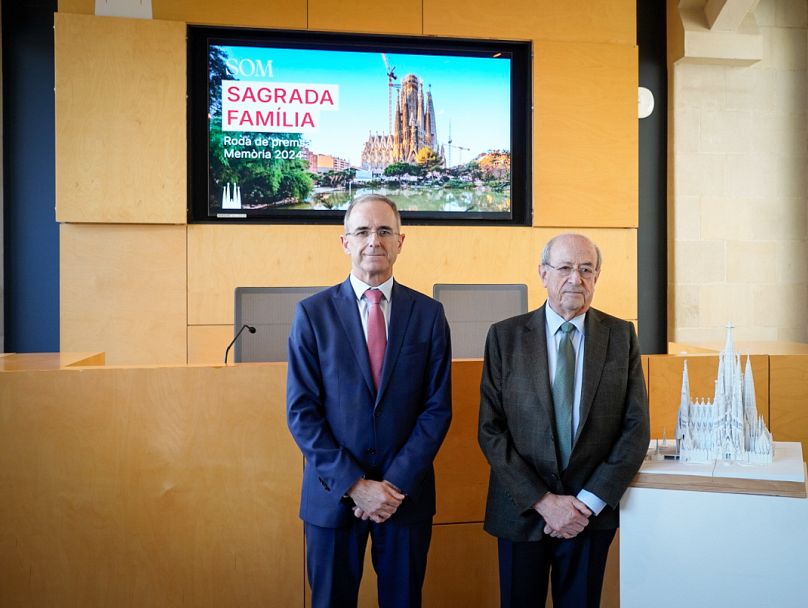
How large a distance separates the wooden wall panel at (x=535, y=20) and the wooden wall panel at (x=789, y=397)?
9.30 ft

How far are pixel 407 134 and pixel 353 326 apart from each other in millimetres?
2964

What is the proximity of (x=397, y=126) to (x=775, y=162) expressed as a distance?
108 inches

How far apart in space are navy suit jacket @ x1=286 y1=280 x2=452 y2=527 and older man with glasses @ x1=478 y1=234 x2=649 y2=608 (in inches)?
7.0

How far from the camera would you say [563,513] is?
186cm

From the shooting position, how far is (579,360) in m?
1.98

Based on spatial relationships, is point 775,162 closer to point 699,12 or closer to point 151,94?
point 699,12

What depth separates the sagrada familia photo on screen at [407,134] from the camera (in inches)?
183

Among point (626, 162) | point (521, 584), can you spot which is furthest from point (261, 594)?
point (626, 162)

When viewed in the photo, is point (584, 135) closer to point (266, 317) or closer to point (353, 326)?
point (266, 317)

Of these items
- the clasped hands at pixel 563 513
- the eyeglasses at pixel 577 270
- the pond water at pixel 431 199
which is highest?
the pond water at pixel 431 199

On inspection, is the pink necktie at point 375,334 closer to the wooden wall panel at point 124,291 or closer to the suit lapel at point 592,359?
the suit lapel at point 592,359

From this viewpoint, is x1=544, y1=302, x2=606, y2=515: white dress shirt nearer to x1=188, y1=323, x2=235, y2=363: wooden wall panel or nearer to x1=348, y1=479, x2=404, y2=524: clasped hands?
x1=348, y1=479, x2=404, y2=524: clasped hands

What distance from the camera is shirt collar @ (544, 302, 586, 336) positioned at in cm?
199

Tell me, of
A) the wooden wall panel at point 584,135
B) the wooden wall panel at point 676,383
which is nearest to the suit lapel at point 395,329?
the wooden wall panel at point 676,383
